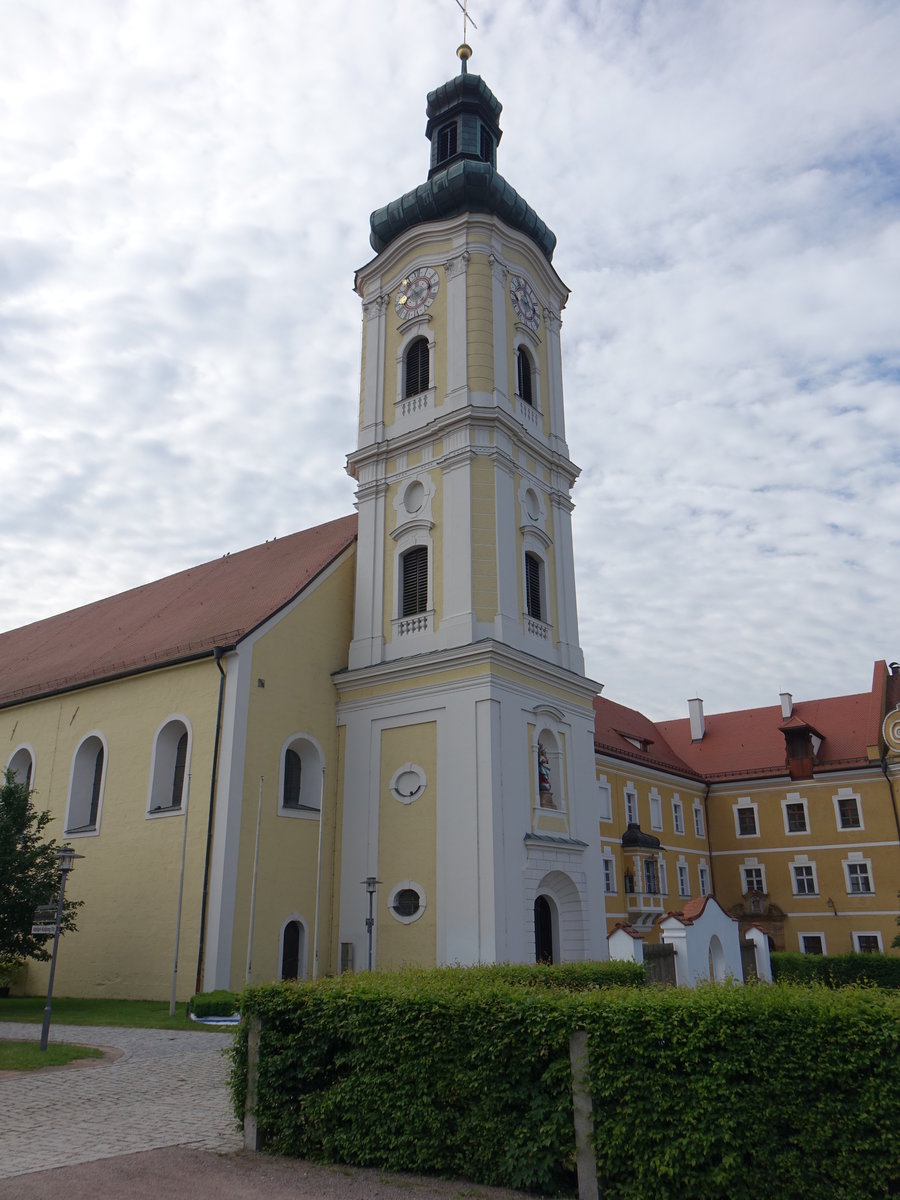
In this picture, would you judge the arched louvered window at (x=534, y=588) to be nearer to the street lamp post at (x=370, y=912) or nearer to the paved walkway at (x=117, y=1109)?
the street lamp post at (x=370, y=912)

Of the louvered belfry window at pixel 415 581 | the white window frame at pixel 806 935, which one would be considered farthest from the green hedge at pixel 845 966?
the louvered belfry window at pixel 415 581

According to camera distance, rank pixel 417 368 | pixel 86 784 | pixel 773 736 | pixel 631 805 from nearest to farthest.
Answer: pixel 86 784, pixel 417 368, pixel 631 805, pixel 773 736

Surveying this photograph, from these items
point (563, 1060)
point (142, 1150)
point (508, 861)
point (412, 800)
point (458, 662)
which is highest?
point (458, 662)

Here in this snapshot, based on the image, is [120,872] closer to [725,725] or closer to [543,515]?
[543,515]

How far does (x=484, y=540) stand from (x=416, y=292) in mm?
8453

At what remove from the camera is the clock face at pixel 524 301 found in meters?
27.0

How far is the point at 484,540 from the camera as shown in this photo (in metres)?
23.0

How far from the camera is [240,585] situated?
27000 millimetres

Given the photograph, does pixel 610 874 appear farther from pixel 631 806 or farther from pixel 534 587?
pixel 534 587

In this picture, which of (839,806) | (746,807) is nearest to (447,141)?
(839,806)

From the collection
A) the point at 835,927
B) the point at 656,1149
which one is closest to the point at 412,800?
the point at 656,1149

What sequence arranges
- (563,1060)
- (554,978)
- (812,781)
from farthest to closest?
(812,781)
(554,978)
(563,1060)

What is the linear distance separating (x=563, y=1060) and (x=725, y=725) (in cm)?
4439

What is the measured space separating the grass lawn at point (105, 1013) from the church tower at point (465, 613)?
14.6 ft
